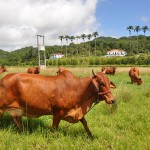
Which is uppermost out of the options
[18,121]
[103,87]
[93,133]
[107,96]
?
[103,87]

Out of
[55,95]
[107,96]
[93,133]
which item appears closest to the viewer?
[107,96]

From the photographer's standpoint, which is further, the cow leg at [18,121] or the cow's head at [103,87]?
the cow leg at [18,121]

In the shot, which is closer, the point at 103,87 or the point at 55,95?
the point at 103,87

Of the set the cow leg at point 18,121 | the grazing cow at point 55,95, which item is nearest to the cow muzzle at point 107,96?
the grazing cow at point 55,95

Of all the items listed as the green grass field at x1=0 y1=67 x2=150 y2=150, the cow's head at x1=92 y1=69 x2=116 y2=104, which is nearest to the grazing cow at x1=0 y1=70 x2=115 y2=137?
the cow's head at x1=92 y1=69 x2=116 y2=104

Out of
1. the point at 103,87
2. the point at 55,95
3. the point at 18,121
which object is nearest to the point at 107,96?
the point at 103,87

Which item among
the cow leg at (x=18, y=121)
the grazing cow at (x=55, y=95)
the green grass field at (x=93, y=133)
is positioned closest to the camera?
the green grass field at (x=93, y=133)

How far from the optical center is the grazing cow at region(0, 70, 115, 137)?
6156 mm

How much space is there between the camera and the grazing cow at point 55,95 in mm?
6156

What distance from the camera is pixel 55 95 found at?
6277 millimetres

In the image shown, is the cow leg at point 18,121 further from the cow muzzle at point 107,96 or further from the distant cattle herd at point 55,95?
the cow muzzle at point 107,96

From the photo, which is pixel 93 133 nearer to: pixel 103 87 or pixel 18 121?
pixel 103 87

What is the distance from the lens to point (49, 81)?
6.52m

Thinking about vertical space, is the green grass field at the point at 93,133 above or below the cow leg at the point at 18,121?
below
